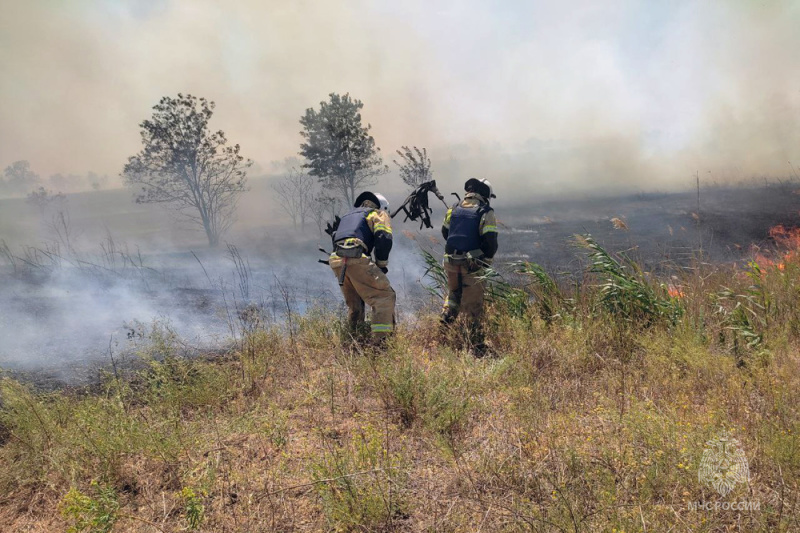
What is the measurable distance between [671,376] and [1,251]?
1667 cm

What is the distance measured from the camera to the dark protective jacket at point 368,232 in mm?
4812

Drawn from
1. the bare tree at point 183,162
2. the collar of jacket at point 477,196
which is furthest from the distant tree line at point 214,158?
the collar of jacket at point 477,196

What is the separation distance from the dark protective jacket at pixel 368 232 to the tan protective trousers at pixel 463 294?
0.84 m

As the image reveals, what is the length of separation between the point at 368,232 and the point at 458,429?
2731 mm

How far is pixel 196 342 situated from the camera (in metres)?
5.88

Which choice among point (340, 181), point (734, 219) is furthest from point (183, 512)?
point (734, 219)

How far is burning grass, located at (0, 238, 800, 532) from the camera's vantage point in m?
2.08

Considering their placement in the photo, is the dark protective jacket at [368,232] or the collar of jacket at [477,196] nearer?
the dark protective jacket at [368,232]

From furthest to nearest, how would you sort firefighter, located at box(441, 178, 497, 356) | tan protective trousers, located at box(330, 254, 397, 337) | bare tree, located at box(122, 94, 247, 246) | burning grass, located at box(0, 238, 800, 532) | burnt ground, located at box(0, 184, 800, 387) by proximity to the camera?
bare tree, located at box(122, 94, 247, 246)
burnt ground, located at box(0, 184, 800, 387)
firefighter, located at box(441, 178, 497, 356)
tan protective trousers, located at box(330, 254, 397, 337)
burning grass, located at box(0, 238, 800, 532)

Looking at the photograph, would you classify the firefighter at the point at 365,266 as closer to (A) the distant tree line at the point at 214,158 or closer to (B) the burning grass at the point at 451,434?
(B) the burning grass at the point at 451,434

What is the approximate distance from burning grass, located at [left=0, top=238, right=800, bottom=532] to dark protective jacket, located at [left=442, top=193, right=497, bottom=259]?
1.15 meters

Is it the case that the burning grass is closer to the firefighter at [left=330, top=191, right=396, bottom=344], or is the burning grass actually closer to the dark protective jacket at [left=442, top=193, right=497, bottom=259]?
the firefighter at [left=330, top=191, right=396, bottom=344]

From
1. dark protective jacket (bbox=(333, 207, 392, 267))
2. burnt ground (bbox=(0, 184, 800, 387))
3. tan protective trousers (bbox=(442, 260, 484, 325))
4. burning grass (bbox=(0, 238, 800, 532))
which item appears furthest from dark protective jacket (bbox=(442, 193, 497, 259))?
burnt ground (bbox=(0, 184, 800, 387))

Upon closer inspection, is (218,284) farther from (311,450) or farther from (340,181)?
(340,181)
